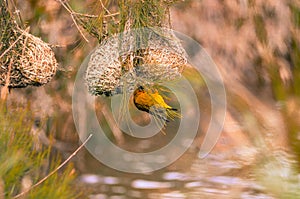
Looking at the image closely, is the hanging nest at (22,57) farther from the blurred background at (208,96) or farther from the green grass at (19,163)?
the blurred background at (208,96)

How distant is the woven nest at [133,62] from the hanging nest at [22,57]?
154 millimetres

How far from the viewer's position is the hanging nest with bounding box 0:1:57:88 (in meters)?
1.90

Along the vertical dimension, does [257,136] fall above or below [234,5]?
below

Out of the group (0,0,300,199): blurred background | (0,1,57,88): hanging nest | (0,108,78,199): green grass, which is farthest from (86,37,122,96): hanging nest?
(0,0,300,199): blurred background

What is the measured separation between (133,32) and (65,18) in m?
1.30

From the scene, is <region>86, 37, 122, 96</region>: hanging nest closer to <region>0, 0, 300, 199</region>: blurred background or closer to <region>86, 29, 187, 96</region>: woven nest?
<region>86, 29, 187, 96</region>: woven nest

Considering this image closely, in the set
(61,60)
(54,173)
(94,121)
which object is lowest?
(54,173)

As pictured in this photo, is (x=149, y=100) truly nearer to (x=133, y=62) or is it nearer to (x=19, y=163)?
(x=133, y=62)

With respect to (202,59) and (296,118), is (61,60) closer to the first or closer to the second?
(202,59)

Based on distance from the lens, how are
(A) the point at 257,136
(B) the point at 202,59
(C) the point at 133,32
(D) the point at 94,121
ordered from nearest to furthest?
(A) the point at 257,136
(C) the point at 133,32
(D) the point at 94,121
(B) the point at 202,59

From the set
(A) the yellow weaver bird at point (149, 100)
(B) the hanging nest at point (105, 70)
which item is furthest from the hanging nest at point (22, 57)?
(A) the yellow weaver bird at point (149, 100)

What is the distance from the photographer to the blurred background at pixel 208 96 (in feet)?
9.50

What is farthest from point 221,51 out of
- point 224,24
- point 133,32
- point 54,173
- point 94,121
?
point 54,173

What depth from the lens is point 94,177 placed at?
2998mm
